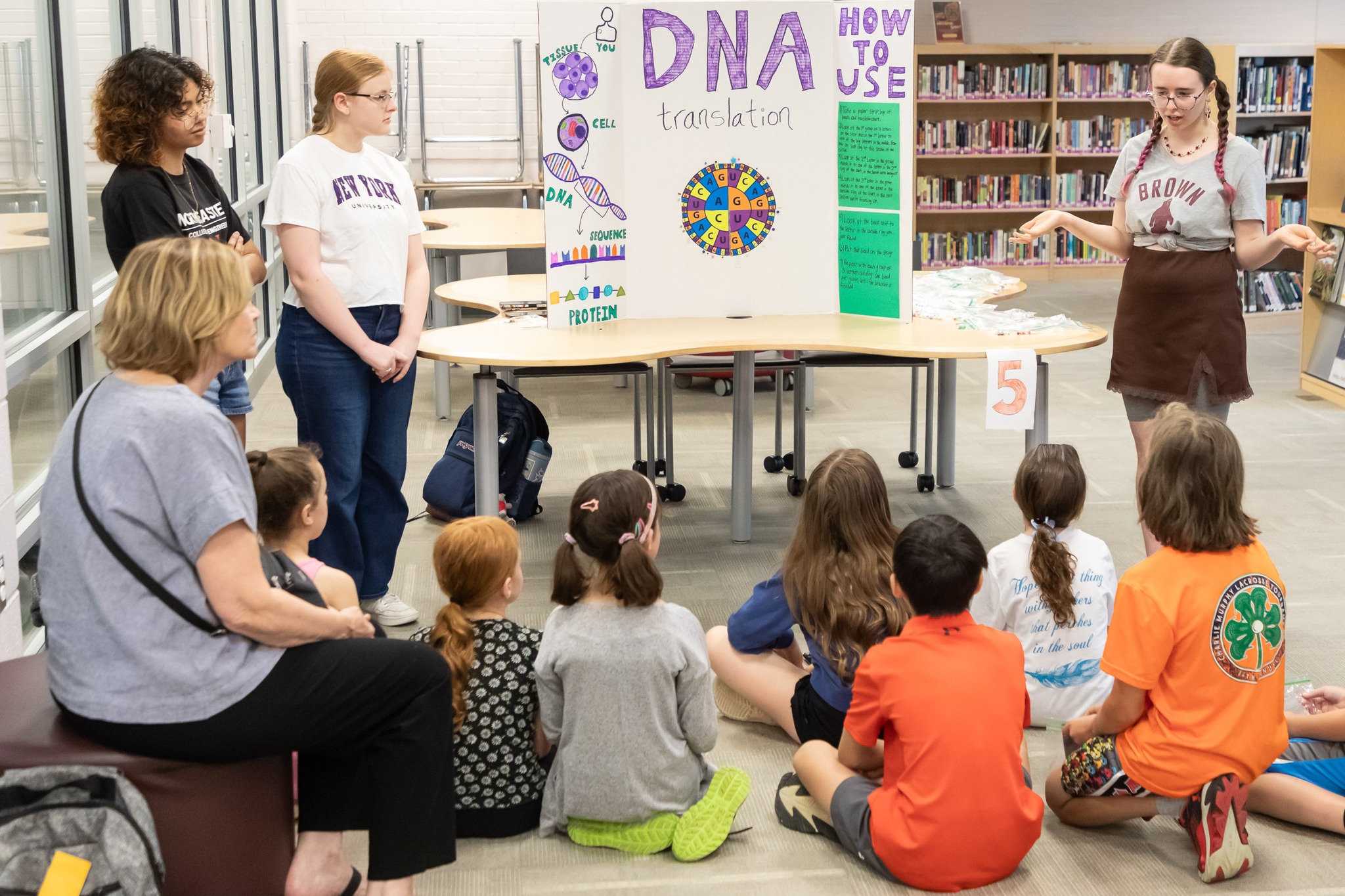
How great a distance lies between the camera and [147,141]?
2.95 metres

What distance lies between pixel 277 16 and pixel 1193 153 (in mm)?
6771

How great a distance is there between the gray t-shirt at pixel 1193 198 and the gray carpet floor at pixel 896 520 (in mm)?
1010

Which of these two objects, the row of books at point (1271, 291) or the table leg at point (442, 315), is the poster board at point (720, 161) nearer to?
the table leg at point (442, 315)

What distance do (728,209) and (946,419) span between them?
4.04ft

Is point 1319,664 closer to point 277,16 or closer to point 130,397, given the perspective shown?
point 130,397

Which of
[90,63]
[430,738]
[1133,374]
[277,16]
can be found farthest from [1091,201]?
[430,738]

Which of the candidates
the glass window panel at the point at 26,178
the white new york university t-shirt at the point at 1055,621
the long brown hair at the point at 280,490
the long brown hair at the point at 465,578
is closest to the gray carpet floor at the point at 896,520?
the white new york university t-shirt at the point at 1055,621

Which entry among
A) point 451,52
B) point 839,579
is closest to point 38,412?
point 839,579

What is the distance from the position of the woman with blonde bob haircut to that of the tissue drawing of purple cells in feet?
6.34

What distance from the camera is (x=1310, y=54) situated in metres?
9.41

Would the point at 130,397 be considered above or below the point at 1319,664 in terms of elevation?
above

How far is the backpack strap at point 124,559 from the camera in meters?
1.76

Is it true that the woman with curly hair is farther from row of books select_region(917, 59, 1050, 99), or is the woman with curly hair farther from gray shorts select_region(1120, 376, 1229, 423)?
row of books select_region(917, 59, 1050, 99)

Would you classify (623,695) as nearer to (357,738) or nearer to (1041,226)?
(357,738)
